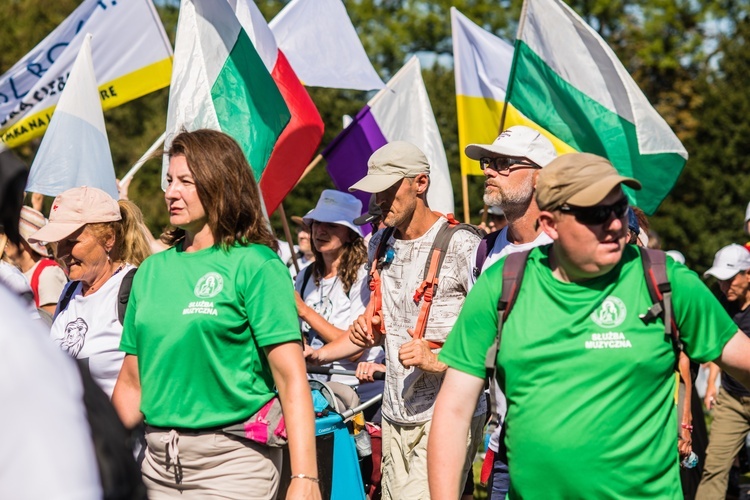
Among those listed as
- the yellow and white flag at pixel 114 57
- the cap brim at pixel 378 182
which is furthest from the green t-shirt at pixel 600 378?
the yellow and white flag at pixel 114 57

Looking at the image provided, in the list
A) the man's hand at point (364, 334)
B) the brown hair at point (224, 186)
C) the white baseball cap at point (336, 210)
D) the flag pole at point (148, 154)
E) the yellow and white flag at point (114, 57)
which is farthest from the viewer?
the yellow and white flag at point (114, 57)

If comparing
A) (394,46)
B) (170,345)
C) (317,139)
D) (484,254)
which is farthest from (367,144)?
(394,46)

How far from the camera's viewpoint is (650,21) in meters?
33.5

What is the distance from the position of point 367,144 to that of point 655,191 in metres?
2.37

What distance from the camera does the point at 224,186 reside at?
12.1 feet

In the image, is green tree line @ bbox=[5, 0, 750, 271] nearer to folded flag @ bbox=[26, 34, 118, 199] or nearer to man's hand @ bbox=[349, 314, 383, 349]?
folded flag @ bbox=[26, 34, 118, 199]

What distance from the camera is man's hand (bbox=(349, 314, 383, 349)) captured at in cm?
533

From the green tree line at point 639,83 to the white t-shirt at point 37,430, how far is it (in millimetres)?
17096

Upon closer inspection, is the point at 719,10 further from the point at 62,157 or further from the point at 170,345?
the point at 170,345

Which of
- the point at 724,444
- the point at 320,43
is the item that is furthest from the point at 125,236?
the point at 724,444

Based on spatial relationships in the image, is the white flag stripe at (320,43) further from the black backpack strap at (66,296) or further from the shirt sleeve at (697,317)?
the shirt sleeve at (697,317)

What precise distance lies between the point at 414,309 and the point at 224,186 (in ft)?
5.45

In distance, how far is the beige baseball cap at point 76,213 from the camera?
473 centimetres

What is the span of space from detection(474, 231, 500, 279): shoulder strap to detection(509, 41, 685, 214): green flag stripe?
2.78 metres
